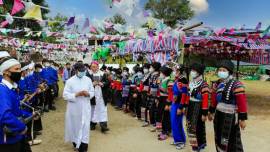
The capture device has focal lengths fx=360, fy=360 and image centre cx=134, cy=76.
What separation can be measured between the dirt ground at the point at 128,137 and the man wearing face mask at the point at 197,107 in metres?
0.60

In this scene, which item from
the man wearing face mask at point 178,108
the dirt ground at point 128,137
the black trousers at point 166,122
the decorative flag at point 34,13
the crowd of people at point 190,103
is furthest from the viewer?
the decorative flag at point 34,13

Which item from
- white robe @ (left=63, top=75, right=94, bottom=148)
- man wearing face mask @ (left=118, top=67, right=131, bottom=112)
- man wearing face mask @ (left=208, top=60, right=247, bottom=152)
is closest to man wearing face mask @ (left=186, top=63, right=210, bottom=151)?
man wearing face mask @ (left=208, top=60, right=247, bottom=152)

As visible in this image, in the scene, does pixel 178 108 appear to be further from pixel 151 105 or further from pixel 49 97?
pixel 49 97

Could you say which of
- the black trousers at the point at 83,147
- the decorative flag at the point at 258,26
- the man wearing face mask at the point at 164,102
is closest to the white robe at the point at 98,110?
the man wearing face mask at the point at 164,102

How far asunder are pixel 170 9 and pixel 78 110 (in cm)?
4839

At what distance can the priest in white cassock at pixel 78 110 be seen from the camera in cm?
682

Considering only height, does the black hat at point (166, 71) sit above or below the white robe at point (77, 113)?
above

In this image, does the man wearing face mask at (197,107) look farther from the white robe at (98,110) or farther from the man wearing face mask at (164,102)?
the white robe at (98,110)

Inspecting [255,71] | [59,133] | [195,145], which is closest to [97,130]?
[59,133]

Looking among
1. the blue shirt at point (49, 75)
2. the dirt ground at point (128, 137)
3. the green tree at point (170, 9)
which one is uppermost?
the green tree at point (170, 9)

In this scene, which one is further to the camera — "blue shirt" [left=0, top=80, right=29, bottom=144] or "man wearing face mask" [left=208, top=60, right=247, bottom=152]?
"man wearing face mask" [left=208, top=60, right=247, bottom=152]

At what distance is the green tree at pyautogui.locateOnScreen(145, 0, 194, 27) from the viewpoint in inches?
2088

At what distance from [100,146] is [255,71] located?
30.2 m

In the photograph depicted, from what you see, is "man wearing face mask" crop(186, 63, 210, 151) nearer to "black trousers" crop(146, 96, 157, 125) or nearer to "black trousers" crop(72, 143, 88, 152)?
"black trousers" crop(72, 143, 88, 152)
